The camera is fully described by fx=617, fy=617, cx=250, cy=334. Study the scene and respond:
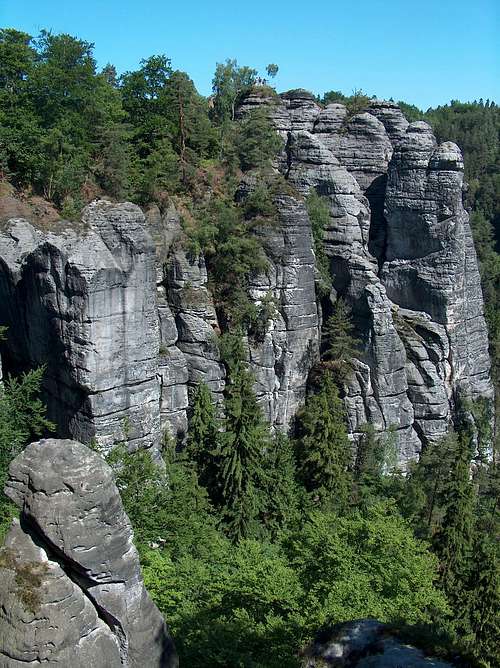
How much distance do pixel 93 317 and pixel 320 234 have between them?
15574mm

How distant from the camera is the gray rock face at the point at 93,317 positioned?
782 inches

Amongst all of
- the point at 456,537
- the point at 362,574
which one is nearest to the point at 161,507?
the point at 362,574

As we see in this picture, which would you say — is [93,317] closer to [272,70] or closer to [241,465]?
[241,465]

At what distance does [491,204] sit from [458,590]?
62.4 m

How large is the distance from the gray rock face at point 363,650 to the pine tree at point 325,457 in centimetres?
1637

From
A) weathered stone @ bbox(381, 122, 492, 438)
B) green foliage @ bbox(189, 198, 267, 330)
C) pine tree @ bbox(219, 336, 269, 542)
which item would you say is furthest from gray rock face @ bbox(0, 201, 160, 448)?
weathered stone @ bbox(381, 122, 492, 438)

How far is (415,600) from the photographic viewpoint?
13125mm

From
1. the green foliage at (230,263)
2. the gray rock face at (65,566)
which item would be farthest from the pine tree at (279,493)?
the gray rock face at (65,566)

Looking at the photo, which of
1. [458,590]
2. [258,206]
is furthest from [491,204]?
[458,590]

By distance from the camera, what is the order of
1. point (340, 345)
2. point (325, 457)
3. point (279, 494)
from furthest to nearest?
1. point (340, 345)
2. point (325, 457)
3. point (279, 494)

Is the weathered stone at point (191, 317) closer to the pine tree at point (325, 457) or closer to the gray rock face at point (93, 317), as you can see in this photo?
the gray rock face at point (93, 317)

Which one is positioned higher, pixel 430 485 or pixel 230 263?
pixel 230 263

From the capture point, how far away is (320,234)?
3198cm

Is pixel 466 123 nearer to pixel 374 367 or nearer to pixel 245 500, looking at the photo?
pixel 374 367
